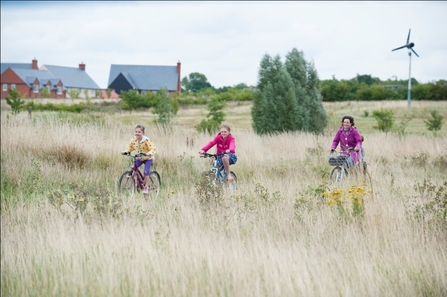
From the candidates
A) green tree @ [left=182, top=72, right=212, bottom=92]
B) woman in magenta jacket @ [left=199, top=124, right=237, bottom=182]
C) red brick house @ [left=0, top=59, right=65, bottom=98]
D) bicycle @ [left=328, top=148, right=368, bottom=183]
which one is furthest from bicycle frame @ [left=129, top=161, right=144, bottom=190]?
green tree @ [left=182, top=72, right=212, bottom=92]

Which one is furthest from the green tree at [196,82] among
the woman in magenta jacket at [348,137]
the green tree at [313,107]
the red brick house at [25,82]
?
the woman in magenta jacket at [348,137]

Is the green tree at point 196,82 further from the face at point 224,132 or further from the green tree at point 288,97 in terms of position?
the face at point 224,132

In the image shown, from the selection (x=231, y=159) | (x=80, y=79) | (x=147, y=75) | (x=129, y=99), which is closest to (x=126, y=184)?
(x=231, y=159)

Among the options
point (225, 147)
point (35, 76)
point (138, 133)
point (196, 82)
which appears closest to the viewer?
point (138, 133)

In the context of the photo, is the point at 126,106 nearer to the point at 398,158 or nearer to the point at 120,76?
the point at 398,158

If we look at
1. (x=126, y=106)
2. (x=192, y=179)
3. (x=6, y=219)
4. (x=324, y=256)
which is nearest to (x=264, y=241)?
(x=324, y=256)

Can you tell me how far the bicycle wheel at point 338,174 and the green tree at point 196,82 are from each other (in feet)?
434

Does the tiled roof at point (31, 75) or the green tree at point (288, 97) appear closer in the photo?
the green tree at point (288, 97)

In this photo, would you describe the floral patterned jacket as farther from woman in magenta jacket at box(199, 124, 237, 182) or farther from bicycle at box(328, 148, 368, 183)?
bicycle at box(328, 148, 368, 183)

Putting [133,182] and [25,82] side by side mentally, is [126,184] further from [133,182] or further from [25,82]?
[25,82]

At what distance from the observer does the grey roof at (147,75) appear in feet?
322

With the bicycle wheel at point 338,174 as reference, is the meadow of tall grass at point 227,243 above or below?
below

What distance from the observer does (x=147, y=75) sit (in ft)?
326

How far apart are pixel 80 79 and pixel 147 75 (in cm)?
1450
